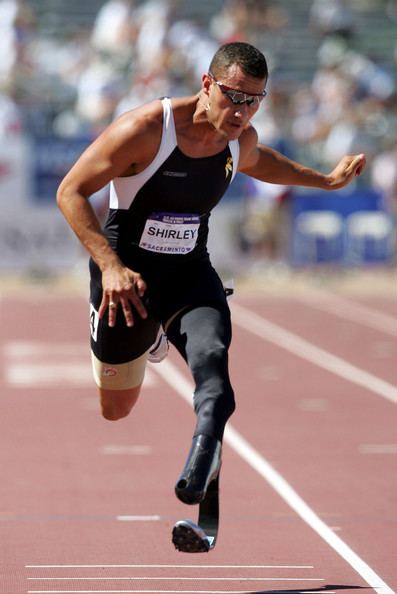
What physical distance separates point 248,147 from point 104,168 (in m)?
0.84

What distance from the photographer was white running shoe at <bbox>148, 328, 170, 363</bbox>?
6.70 meters

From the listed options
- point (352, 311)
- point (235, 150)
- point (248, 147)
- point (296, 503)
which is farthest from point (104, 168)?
point (352, 311)

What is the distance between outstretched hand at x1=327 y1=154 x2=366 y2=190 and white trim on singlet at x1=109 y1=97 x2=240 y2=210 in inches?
28.2

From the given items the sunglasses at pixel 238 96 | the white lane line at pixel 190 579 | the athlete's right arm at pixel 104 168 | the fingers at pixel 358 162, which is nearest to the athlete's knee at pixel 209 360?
the athlete's right arm at pixel 104 168

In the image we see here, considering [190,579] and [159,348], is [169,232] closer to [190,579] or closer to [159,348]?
[159,348]

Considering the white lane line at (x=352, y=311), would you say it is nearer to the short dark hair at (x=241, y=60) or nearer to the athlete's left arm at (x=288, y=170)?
the athlete's left arm at (x=288, y=170)

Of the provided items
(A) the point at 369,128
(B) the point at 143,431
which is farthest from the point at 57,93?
(B) the point at 143,431

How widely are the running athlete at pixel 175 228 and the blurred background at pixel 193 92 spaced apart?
49.4 feet

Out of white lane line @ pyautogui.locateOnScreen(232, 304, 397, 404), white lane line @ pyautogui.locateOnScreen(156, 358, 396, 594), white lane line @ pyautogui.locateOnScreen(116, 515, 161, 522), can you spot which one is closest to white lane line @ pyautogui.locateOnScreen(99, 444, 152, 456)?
white lane line @ pyautogui.locateOnScreen(156, 358, 396, 594)

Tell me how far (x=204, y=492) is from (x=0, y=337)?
10860 mm

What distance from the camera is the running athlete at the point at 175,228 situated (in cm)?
588

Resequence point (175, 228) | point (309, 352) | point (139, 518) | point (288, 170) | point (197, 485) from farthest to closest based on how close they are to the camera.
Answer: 1. point (309, 352)
2. point (139, 518)
3. point (288, 170)
4. point (175, 228)
5. point (197, 485)

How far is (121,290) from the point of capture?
581 centimetres

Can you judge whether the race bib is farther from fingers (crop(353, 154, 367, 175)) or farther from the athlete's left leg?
fingers (crop(353, 154, 367, 175))
